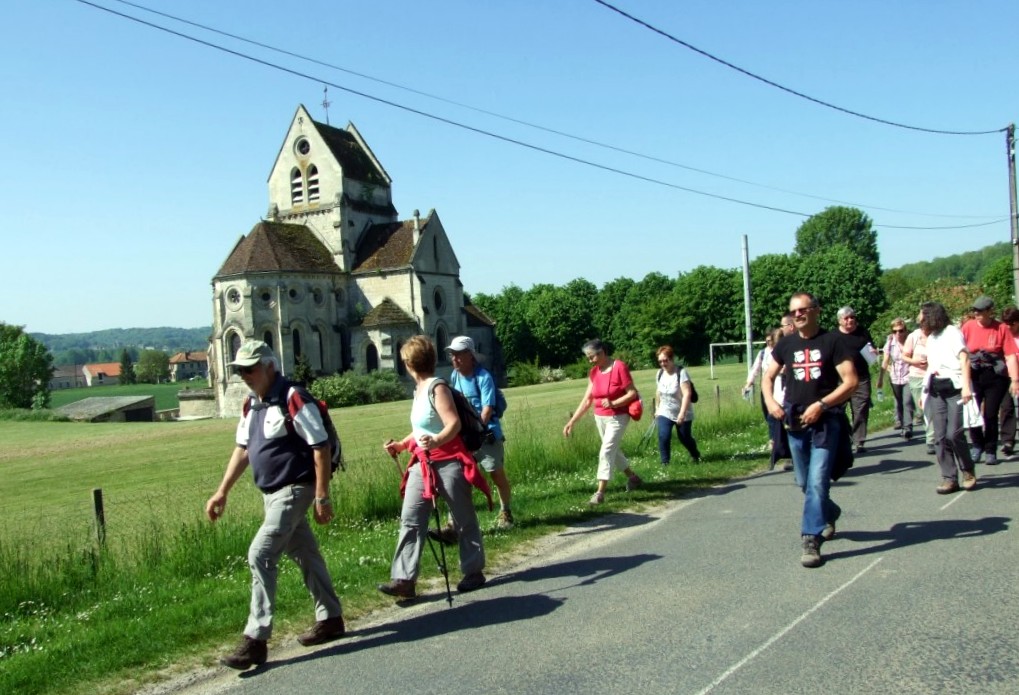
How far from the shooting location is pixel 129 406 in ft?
204

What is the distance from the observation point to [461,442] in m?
6.88

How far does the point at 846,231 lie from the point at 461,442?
11196 cm

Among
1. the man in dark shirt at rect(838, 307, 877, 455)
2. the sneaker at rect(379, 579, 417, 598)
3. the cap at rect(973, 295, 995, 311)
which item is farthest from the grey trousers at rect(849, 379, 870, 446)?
the sneaker at rect(379, 579, 417, 598)

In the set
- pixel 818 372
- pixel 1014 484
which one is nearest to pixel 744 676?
pixel 818 372

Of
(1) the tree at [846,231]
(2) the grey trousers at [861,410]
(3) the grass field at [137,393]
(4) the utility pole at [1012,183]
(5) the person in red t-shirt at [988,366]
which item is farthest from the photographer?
(3) the grass field at [137,393]

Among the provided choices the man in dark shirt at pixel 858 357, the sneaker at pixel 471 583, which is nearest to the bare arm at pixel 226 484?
the sneaker at pixel 471 583

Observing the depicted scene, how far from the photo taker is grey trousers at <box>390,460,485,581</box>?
6637 mm

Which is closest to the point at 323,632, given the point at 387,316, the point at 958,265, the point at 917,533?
the point at 917,533

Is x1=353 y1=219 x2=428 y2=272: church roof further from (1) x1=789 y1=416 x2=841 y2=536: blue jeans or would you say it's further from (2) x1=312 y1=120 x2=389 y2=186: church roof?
(1) x1=789 y1=416 x2=841 y2=536: blue jeans

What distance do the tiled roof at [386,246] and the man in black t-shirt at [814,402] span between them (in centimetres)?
5571

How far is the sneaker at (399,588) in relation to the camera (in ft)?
21.6

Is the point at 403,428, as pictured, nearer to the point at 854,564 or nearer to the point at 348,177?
the point at 854,564

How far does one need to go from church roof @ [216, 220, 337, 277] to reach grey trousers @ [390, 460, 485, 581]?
174 feet

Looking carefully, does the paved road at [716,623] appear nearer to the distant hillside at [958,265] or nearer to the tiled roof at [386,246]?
the tiled roof at [386,246]
